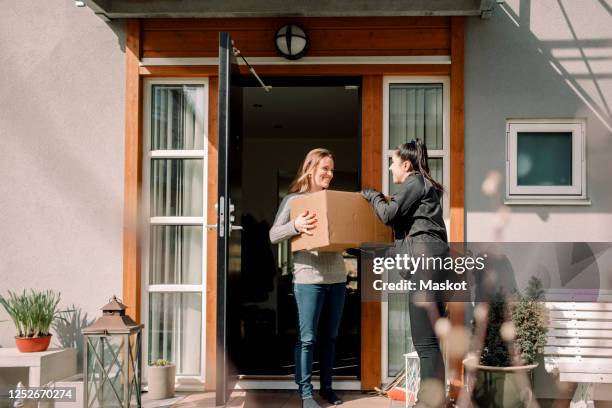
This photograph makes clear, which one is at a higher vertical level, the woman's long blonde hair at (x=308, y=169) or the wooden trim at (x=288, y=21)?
the wooden trim at (x=288, y=21)

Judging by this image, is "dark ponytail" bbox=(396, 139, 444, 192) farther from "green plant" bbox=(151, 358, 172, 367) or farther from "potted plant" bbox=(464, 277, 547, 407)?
"green plant" bbox=(151, 358, 172, 367)

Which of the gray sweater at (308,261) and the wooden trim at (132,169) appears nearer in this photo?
the gray sweater at (308,261)

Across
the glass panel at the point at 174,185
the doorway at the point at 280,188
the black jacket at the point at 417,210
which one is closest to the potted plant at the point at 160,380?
the doorway at the point at 280,188

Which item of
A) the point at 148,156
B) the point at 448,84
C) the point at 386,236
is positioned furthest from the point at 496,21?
the point at 148,156

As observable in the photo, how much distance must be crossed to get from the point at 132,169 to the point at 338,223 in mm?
1649

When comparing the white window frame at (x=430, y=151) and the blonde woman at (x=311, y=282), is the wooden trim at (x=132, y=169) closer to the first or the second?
the blonde woman at (x=311, y=282)

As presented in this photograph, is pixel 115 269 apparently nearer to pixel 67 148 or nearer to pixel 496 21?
pixel 67 148

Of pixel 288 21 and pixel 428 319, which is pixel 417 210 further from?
pixel 288 21

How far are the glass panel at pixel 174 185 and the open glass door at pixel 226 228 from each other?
738 mm

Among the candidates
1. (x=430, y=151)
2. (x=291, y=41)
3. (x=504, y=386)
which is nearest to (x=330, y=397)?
(x=504, y=386)

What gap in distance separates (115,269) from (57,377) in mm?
772

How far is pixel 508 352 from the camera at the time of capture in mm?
4012

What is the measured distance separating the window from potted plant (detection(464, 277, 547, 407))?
0.79m

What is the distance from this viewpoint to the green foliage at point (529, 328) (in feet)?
13.2
